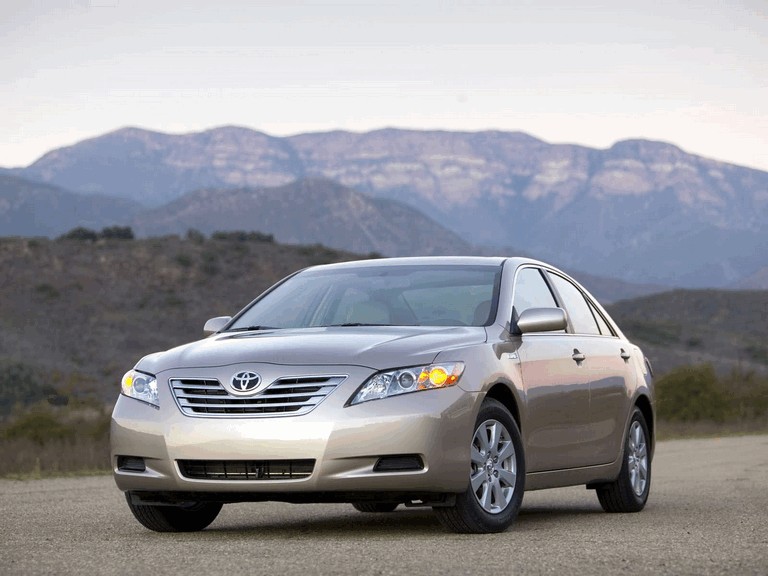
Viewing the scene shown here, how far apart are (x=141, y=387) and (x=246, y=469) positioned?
90cm

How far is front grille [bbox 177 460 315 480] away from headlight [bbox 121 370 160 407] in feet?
1.38

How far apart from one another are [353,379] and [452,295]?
161cm

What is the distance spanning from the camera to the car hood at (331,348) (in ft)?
26.9

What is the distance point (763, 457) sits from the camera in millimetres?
21422

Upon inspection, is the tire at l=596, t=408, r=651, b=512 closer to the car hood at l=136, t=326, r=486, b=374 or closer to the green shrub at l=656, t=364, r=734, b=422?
the car hood at l=136, t=326, r=486, b=374

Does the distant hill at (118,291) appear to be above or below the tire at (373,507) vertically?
below

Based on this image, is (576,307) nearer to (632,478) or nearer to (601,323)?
(601,323)

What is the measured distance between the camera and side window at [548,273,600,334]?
10.4 meters

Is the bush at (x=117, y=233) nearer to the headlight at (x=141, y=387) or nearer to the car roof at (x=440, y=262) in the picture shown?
the car roof at (x=440, y=262)

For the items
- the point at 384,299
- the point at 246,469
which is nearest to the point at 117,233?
the point at 384,299

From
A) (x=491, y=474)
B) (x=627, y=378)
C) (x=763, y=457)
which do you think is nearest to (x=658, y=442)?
(x=763, y=457)

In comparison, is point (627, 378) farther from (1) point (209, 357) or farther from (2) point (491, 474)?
(1) point (209, 357)

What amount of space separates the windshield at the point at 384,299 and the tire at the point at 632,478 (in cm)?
199

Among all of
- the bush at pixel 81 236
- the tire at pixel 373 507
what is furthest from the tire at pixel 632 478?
the bush at pixel 81 236
